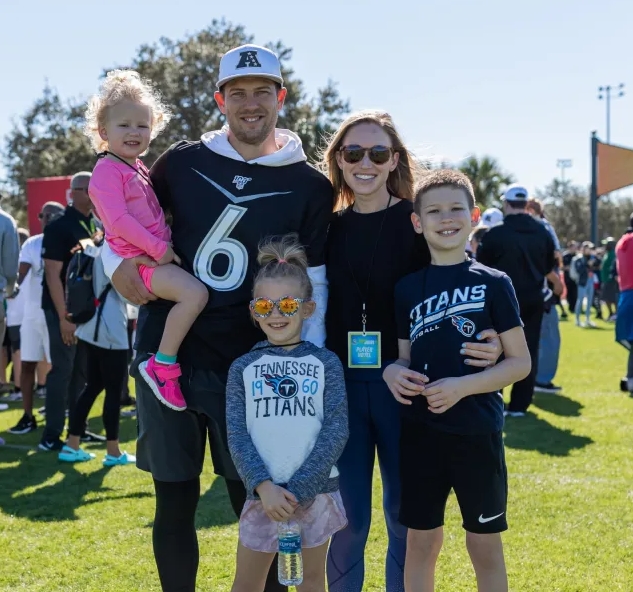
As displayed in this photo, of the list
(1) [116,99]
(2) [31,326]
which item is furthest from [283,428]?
(2) [31,326]

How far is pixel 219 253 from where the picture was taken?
2.86 metres

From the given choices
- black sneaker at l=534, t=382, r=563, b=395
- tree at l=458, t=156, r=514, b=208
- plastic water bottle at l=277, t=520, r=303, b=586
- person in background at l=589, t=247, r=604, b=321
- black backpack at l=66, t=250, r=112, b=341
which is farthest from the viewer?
tree at l=458, t=156, r=514, b=208

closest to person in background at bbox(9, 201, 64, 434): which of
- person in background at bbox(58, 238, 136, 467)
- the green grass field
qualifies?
the green grass field

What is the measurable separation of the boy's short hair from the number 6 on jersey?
697 mm

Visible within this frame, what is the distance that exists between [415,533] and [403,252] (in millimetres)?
1077

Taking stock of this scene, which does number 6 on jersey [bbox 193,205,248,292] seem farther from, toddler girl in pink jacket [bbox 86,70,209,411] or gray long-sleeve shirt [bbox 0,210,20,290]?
gray long-sleeve shirt [bbox 0,210,20,290]

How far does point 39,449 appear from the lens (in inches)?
265

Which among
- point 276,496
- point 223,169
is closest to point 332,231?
point 223,169

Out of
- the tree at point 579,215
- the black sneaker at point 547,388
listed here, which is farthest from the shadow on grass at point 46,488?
the tree at point 579,215

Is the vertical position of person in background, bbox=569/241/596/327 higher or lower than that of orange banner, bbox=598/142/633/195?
lower

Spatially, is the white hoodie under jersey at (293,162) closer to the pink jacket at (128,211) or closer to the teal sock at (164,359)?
the pink jacket at (128,211)

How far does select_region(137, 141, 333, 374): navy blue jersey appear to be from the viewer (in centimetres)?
284

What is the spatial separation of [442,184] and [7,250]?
4.65 meters

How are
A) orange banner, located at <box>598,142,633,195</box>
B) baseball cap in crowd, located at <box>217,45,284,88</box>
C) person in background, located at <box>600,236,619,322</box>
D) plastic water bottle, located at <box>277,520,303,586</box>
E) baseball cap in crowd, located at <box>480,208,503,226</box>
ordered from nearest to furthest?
plastic water bottle, located at <box>277,520,303,586</box> → baseball cap in crowd, located at <box>217,45,284,88</box> → baseball cap in crowd, located at <box>480,208,503,226</box> → orange banner, located at <box>598,142,633,195</box> → person in background, located at <box>600,236,619,322</box>
